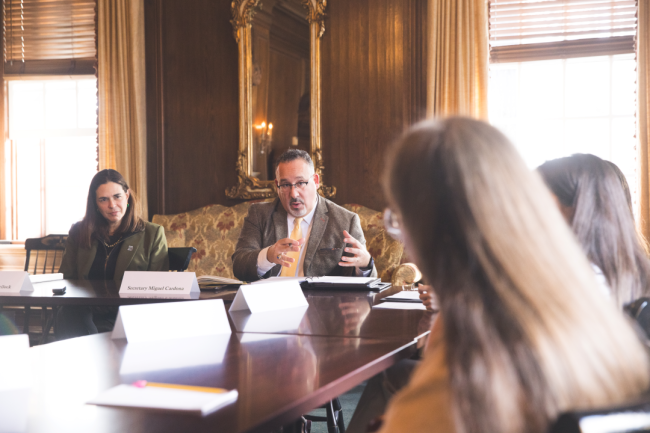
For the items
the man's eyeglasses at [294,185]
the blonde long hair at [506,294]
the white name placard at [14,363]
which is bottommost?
the white name placard at [14,363]

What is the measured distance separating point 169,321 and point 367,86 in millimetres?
3536

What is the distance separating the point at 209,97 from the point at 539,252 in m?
4.82

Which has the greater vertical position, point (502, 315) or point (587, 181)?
point (587, 181)

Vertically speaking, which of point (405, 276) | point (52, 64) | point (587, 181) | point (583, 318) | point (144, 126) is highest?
point (52, 64)

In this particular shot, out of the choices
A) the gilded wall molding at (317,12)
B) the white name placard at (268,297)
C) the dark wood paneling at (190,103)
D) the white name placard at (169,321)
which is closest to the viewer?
the white name placard at (169,321)

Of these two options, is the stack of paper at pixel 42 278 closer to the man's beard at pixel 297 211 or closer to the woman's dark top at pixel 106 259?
the woman's dark top at pixel 106 259

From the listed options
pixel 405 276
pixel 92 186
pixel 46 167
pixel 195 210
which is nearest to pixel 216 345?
pixel 92 186

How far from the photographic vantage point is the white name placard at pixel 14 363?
34.8 inches

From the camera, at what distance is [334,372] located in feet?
3.80

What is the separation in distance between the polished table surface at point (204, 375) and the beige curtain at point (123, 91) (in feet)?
12.8

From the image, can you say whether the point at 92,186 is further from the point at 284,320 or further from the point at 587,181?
the point at 587,181

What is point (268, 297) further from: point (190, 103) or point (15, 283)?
point (190, 103)

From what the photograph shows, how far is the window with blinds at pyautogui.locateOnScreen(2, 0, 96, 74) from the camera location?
541 centimetres

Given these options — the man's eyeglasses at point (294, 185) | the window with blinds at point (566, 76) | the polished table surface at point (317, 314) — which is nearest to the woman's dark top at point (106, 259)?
the polished table surface at point (317, 314)
